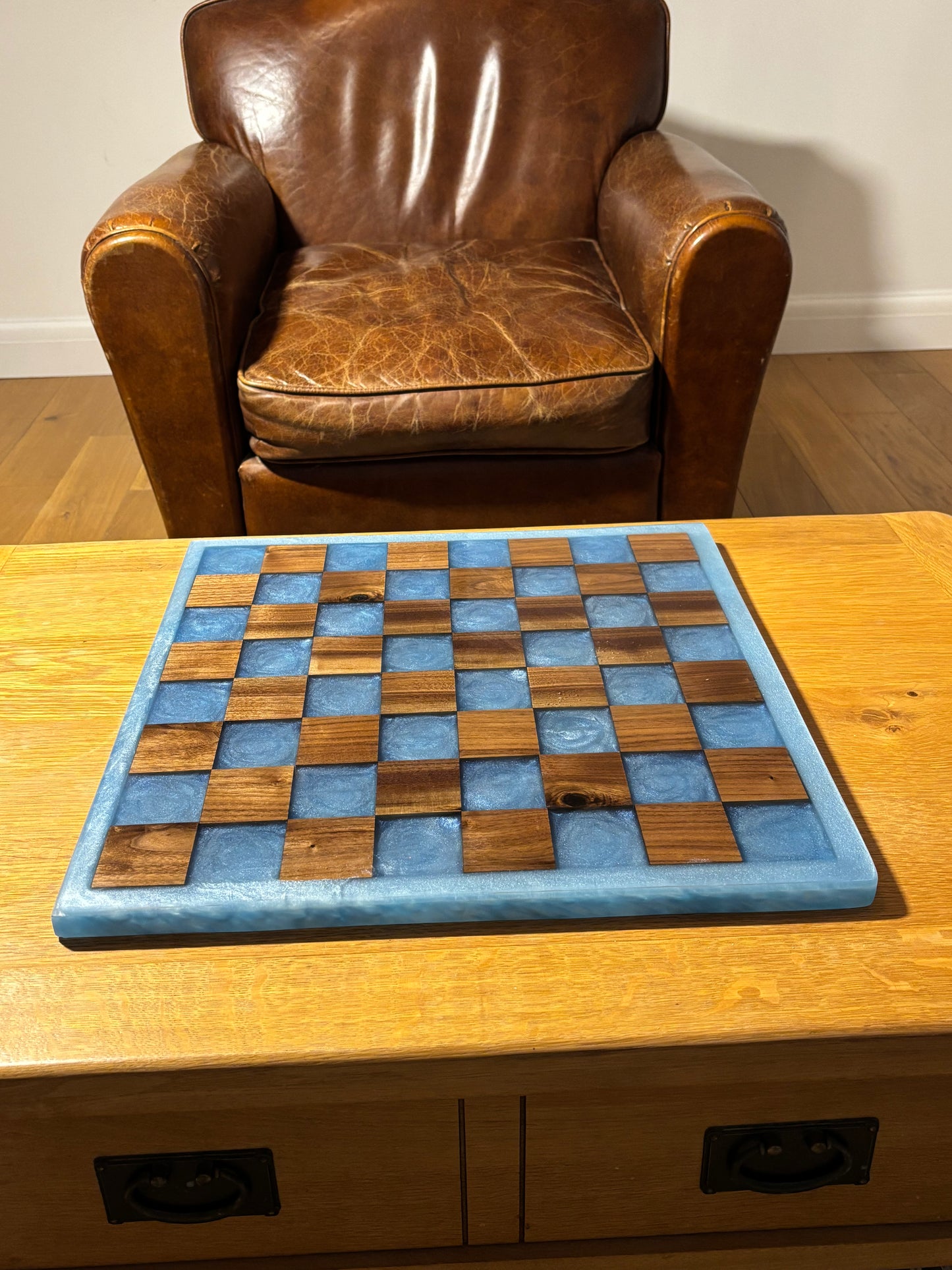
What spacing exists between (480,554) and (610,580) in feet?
0.43

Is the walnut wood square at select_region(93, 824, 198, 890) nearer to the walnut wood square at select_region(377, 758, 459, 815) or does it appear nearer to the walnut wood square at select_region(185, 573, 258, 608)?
the walnut wood square at select_region(377, 758, 459, 815)

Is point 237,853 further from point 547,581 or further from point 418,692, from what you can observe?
point 547,581

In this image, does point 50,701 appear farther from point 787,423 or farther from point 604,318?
point 787,423

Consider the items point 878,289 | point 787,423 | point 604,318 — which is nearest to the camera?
point 604,318

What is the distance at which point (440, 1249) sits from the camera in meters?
0.71

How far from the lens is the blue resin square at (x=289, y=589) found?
0.94 metres

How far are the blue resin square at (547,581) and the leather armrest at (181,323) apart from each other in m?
0.65

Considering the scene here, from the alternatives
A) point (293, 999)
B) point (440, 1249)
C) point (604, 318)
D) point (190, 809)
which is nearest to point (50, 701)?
point (190, 809)

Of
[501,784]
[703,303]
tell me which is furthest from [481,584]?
[703,303]

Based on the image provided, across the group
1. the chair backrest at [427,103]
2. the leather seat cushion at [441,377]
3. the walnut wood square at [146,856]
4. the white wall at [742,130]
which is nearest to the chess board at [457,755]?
the walnut wood square at [146,856]

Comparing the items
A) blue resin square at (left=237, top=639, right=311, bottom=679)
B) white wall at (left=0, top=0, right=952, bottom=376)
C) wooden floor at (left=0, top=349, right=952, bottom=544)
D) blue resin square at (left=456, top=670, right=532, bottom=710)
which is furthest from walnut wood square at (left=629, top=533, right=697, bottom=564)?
white wall at (left=0, top=0, right=952, bottom=376)

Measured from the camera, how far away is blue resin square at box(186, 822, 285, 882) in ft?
2.15

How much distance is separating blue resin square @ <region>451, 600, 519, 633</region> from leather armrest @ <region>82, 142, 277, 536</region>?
66cm

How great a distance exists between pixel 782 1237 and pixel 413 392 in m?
1.01
